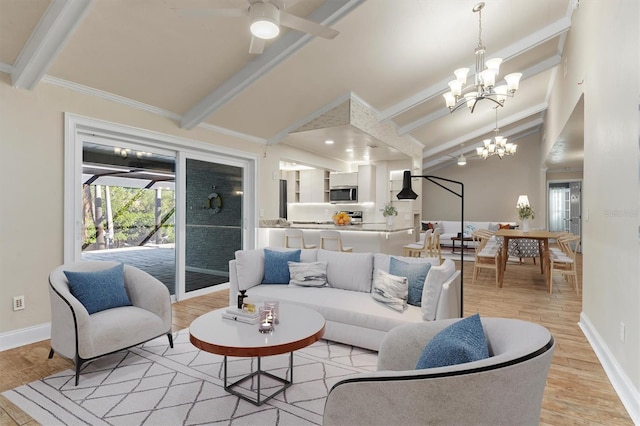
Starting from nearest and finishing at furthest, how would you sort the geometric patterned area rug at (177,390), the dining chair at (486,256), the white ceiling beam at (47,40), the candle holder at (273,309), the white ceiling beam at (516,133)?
the geometric patterned area rug at (177,390) < the candle holder at (273,309) < the white ceiling beam at (47,40) < the dining chair at (486,256) < the white ceiling beam at (516,133)

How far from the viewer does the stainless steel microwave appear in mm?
8383

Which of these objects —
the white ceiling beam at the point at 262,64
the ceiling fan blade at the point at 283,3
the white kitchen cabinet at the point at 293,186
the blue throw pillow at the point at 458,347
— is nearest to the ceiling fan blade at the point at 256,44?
the ceiling fan blade at the point at 283,3

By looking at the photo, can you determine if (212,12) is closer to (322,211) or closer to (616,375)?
(616,375)

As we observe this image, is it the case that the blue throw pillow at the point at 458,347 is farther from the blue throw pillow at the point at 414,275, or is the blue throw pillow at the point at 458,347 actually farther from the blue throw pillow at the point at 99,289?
the blue throw pillow at the point at 99,289

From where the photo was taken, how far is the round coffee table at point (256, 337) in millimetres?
1939

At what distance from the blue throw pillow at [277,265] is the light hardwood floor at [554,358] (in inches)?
40.7

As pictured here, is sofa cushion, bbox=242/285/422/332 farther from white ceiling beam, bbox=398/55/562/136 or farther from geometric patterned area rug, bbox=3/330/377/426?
white ceiling beam, bbox=398/55/562/136

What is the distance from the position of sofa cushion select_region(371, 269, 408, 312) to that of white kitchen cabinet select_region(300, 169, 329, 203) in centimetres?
586

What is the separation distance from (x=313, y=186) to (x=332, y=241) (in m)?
3.46

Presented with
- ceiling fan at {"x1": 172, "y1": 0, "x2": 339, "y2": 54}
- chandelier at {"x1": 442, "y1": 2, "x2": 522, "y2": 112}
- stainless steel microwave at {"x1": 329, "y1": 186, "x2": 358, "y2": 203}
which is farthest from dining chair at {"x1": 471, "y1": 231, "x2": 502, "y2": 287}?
ceiling fan at {"x1": 172, "y1": 0, "x2": 339, "y2": 54}

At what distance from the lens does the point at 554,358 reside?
2.93 meters

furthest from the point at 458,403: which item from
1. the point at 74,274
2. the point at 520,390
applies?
the point at 74,274

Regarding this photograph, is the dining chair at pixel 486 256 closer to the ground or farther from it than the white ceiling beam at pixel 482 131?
closer to the ground

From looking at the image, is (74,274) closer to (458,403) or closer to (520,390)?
(458,403)
